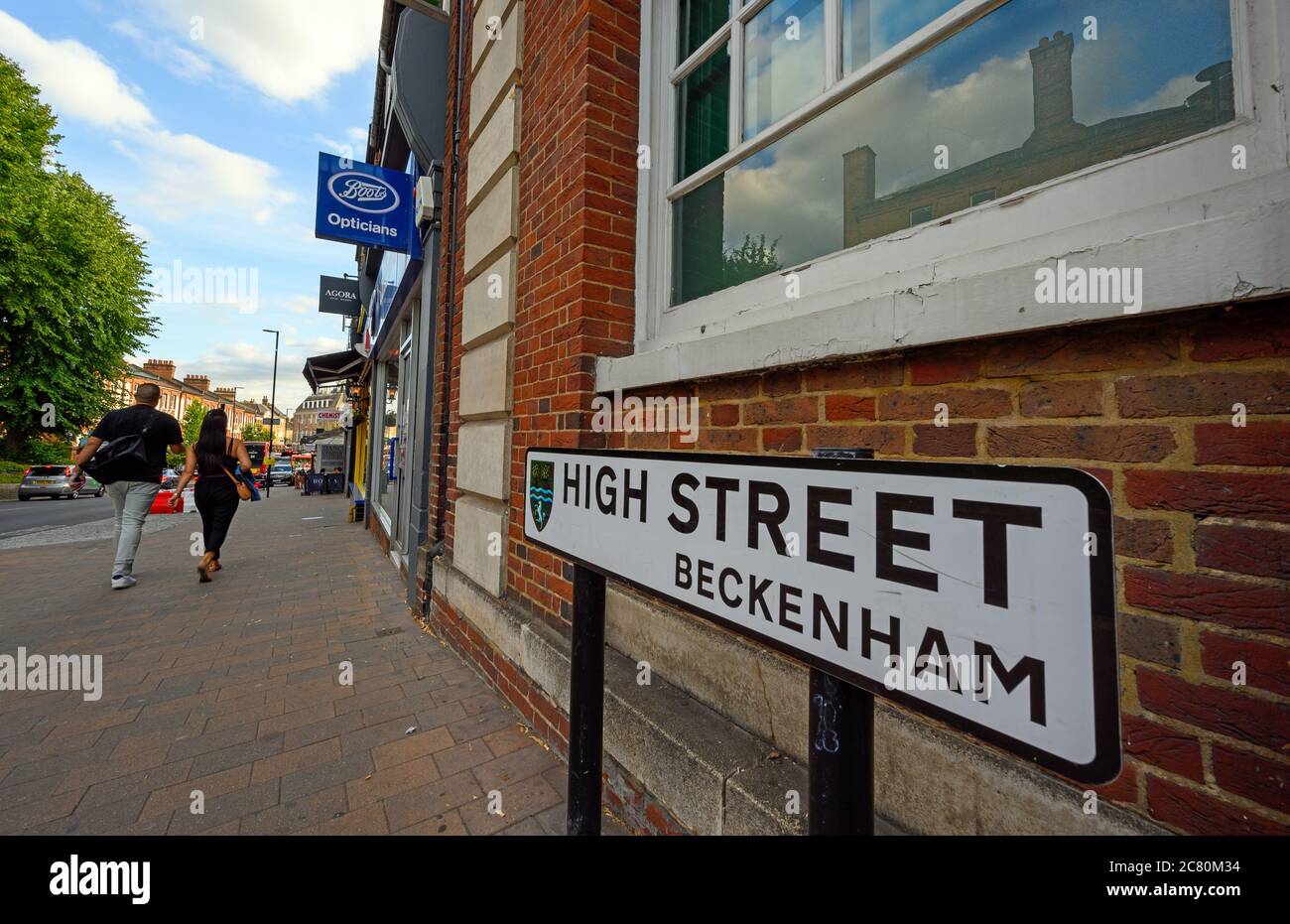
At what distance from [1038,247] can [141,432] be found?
22.7 ft

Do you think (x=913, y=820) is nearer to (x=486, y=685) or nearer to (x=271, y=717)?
(x=486, y=685)

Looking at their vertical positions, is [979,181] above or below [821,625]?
above

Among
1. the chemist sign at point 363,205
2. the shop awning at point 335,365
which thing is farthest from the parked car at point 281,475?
the chemist sign at point 363,205

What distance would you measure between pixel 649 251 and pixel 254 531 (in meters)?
9.82

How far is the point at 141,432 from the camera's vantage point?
16.9ft

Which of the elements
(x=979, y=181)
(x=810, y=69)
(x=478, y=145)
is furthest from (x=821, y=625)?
(x=478, y=145)

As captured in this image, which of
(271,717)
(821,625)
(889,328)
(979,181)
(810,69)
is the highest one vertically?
(810,69)

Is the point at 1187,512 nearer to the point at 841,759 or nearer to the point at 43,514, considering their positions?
the point at 841,759

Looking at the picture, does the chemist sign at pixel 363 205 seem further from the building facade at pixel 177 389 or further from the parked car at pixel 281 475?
the building facade at pixel 177 389

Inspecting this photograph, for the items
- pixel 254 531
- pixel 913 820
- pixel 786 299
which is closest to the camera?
pixel 913 820

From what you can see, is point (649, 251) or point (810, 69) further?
point (649, 251)

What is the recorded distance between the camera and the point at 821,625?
0.72 metres

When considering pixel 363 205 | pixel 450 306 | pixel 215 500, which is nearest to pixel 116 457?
pixel 215 500

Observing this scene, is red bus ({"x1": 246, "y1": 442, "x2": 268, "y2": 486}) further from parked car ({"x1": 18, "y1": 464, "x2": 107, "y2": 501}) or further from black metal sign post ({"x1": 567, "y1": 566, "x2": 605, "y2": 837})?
black metal sign post ({"x1": 567, "y1": 566, "x2": 605, "y2": 837})
